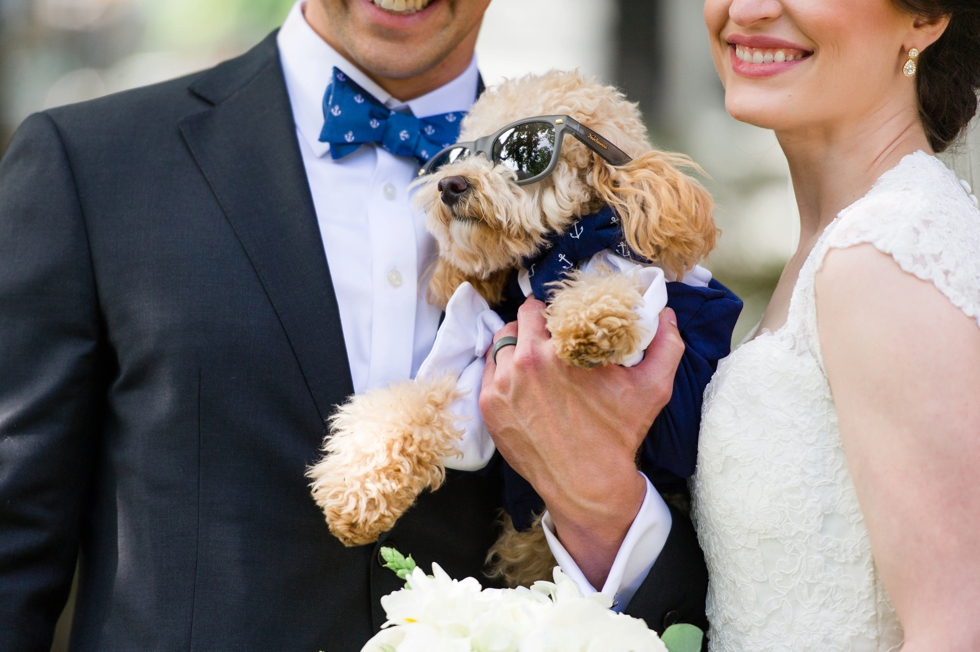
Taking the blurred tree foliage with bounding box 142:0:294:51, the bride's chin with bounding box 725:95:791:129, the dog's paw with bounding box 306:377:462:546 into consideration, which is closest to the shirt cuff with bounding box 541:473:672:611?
the dog's paw with bounding box 306:377:462:546

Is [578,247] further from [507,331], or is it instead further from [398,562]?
[398,562]

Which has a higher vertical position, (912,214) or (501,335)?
(912,214)

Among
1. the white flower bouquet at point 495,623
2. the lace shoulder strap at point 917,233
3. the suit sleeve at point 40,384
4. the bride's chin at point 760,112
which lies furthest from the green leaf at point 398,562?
the bride's chin at point 760,112

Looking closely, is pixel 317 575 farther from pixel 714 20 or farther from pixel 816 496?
pixel 714 20

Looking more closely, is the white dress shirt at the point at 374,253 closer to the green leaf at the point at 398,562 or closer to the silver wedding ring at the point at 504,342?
the silver wedding ring at the point at 504,342

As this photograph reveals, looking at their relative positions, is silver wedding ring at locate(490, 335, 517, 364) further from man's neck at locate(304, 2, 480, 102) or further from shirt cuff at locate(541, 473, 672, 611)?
man's neck at locate(304, 2, 480, 102)

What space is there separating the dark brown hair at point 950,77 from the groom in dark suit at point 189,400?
0.78 m

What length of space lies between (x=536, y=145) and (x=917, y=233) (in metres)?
0.78

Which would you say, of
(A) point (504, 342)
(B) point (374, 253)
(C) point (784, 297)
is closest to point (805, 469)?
(C) point (784, 297)

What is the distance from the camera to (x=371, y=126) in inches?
83.9

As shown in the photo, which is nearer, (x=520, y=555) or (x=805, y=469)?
(x=805, y=469)

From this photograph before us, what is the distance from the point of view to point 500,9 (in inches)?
204

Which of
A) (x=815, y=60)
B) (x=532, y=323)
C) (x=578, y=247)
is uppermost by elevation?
(x=815, y=60)

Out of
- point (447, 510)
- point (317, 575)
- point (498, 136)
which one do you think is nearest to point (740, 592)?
point (447, 510)
